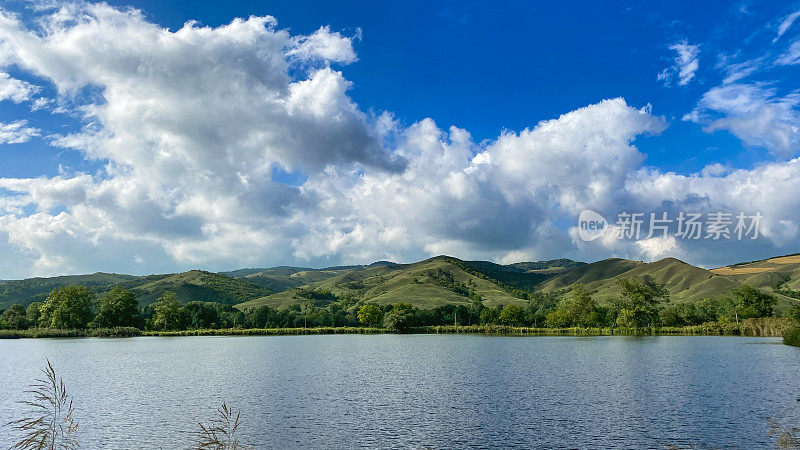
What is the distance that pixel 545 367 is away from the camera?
68.6 metres

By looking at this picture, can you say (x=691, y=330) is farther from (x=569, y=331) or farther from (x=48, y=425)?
(x=48, y=425)

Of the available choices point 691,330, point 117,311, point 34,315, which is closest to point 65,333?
point 117,311

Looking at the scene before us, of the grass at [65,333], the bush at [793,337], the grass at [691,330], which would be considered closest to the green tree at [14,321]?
the grass at [65,333]

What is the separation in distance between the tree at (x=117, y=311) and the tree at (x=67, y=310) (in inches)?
166

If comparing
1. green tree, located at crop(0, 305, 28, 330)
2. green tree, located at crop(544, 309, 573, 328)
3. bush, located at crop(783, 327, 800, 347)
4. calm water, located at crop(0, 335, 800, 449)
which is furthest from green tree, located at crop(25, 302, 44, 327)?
bush, located at crop(783, 327, 800, 347)

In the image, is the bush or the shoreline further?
the shoreline

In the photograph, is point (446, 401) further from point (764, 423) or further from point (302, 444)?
point (764, 423)

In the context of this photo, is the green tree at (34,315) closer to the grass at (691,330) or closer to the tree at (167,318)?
the tree at (167,318)

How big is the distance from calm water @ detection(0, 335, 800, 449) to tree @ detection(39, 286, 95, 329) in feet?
367

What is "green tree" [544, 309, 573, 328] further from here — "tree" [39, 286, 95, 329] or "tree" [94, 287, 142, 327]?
"tree" [39, 286, 95, 329]

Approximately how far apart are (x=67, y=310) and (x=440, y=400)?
6800 inches

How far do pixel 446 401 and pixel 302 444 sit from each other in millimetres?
16615

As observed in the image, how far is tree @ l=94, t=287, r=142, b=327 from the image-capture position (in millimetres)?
183875

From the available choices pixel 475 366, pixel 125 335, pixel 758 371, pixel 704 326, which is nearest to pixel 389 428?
pixel 475 366
